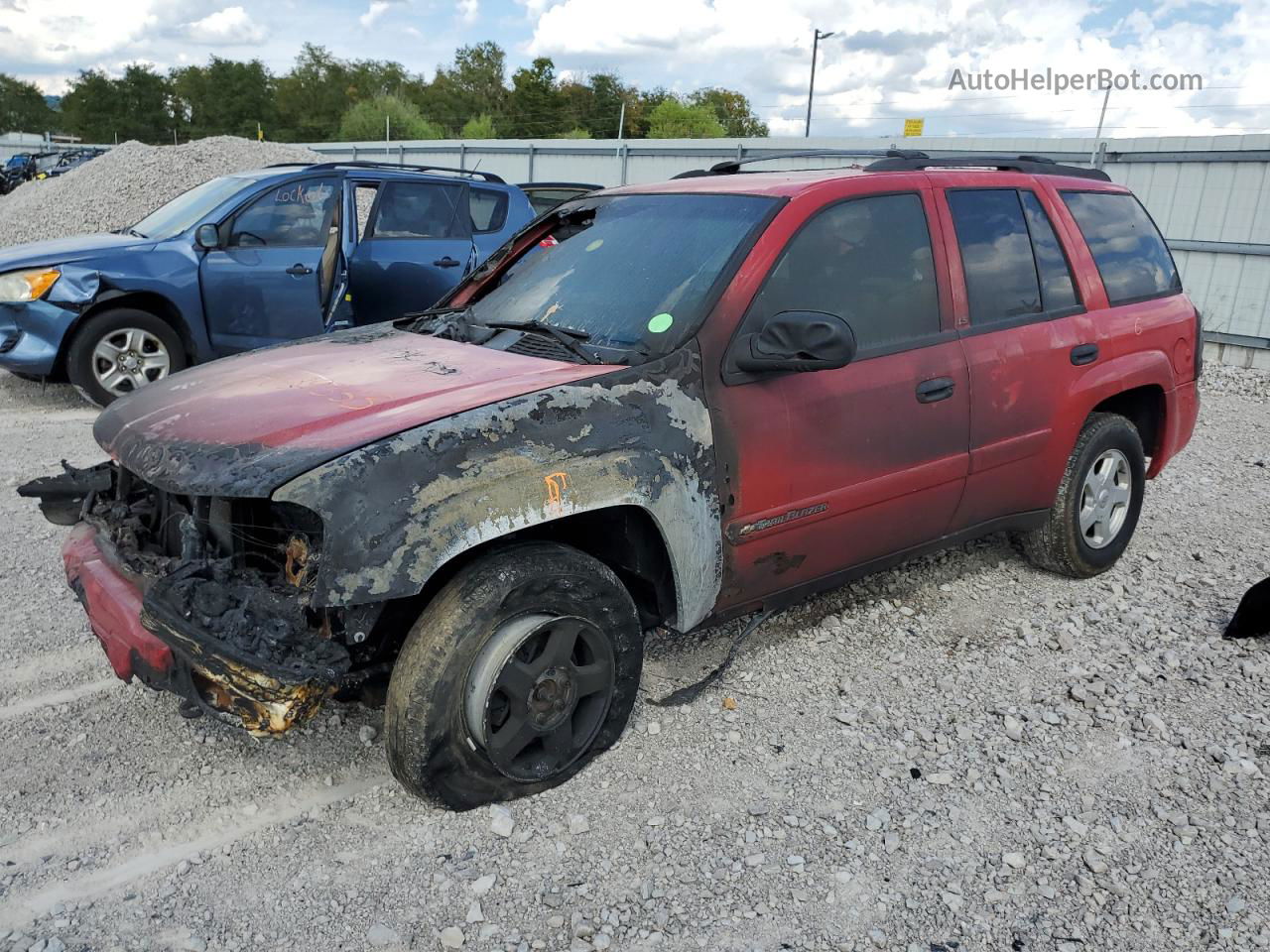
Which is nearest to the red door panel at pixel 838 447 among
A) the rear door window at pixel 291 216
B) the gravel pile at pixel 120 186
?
the rear door window at pixel 291 216

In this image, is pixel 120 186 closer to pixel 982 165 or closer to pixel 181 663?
pixel 982 165

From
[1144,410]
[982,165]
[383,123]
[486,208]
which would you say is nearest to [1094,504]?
[1144,410]

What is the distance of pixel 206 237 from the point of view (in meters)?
7.32

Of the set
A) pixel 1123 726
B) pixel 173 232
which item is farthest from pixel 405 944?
pixel 173 232

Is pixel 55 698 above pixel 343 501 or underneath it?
underneath

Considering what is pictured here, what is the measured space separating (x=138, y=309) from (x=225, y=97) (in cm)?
9072

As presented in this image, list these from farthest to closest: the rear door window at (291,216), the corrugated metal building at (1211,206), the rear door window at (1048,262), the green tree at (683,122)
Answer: the green tree at (683,122) → the corrugated metal building at (1211,206) → the rear door window at (291,216) → the rear door window at (1048,262)

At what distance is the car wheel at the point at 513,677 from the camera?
265 cm

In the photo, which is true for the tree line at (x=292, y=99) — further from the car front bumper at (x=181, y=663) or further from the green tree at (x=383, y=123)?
the car front bumper at (x=181, y=663)

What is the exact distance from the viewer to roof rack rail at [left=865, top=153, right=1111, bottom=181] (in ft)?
12.5

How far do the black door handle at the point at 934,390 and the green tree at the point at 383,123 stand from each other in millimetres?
60735

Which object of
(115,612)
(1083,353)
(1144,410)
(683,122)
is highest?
(683,122)

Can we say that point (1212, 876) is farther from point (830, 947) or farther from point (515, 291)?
point (515, 291)

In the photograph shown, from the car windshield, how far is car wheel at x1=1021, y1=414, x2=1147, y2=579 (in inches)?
81.9
